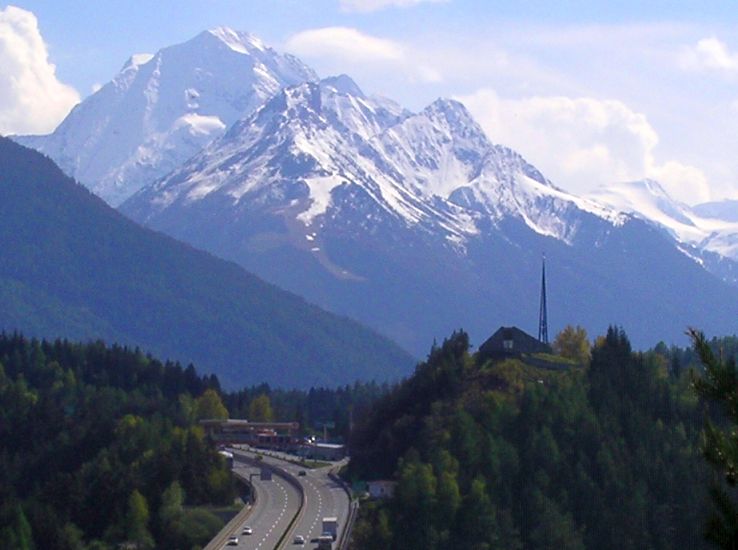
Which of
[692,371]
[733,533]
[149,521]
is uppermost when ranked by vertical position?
[692,371]

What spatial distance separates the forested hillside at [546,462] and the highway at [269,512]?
15.5 feet

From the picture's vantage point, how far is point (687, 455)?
10575 centimetres

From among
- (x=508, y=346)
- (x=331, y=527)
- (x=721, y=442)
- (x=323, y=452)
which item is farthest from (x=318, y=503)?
(x=721, y=442)

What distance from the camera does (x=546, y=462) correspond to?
104 metres

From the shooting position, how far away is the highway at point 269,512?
316 feet

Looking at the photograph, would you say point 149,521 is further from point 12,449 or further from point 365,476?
point 12,449

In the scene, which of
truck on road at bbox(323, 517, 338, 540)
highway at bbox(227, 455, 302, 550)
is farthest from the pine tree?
truck on road at bbox(323, 517, 338, 540)

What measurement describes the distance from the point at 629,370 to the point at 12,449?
42.6 metres

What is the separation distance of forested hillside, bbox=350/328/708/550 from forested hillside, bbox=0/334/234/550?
1099 cm

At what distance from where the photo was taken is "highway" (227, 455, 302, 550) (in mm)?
96438

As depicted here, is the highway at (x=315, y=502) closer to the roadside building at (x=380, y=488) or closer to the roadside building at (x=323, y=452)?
the roadside building at (x=380, y=488)

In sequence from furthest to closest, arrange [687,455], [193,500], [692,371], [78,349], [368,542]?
1. [78,349]
2. [193,500]
3. [687,455]
4. [368,542]
5. [692,371]

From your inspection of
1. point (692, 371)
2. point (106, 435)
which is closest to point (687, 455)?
point (106, 435)

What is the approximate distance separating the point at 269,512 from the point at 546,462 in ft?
52.4
